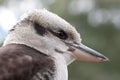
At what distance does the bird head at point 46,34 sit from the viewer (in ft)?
14.3

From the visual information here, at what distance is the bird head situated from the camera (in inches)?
171

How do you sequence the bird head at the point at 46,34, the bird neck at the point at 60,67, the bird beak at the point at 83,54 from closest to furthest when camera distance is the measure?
the bird neck at the point at 60,67 → the bird head at the point at 46,34 → the bird beak at the point at 83,54

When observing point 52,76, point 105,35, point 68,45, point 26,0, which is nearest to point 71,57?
point 68,45

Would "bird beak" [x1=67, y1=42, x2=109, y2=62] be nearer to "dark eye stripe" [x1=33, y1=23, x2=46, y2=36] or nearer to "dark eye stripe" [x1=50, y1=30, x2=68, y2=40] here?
"dark eye stripe" [x1=50, y1=30, x2=68, y2=40]

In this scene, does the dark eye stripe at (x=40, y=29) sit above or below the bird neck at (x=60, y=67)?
above

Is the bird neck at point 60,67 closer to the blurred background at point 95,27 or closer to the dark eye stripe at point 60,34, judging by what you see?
the dark eye stripe at point 60,34

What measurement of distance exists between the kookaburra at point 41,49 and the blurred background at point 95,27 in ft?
20.9

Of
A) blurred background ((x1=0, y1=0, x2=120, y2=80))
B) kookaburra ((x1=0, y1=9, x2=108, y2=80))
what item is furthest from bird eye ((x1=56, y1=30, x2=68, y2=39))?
blurred background ((x1=0, y1=0, x2=120, y2=80))

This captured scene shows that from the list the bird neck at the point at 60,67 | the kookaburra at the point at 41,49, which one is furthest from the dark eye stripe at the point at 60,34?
the bird neck at the point at 60,67

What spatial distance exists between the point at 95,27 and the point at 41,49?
29.6 ft

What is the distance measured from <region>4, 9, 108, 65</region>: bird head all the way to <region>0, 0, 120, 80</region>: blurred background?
637 centimetres

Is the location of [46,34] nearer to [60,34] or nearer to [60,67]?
[60,34]

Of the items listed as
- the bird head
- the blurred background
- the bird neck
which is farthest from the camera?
the blurred background

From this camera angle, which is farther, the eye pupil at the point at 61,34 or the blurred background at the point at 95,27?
the blurred background at the point at 95,27
